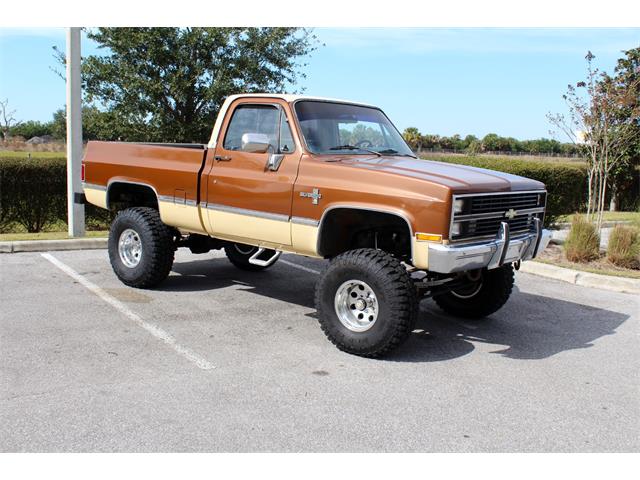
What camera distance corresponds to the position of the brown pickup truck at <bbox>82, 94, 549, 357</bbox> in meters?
5.38

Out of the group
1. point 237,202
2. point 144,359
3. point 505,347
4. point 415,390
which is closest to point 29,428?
point 144,359

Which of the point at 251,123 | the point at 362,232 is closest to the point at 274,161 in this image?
the point at 251,123

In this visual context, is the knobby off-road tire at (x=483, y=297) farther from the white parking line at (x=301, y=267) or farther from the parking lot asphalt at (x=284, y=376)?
the white parking line at (x=301, y=267)

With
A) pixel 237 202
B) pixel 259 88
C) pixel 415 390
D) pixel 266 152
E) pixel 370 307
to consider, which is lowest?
pixel 415 390

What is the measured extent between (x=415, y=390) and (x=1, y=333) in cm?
370

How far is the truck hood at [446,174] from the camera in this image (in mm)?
5387

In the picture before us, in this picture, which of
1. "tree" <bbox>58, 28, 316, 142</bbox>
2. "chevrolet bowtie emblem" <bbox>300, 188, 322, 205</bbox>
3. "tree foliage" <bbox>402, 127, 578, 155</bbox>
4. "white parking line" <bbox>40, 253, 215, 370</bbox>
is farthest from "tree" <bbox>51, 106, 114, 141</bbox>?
"tree foliage" <bbox>402, 127, 578, 155</bbox>

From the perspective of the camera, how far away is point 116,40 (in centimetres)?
1508

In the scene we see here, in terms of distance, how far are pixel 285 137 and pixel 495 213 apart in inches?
84.4

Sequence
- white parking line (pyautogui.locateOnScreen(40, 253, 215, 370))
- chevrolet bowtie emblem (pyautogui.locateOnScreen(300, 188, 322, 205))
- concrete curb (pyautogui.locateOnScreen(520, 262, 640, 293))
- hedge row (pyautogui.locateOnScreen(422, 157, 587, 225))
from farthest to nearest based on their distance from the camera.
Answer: hedge row (pyautogui.locateOnScreen(422, 157, 587, 225)) → concrete curb (pyautogui.locateOnScreen(520, 262, 640, 293)) → chevrolet bowtie emblem (pyautogui.locateOnScreen(300, 188, 322, 205)) → white parking line (pyautogui.locateOnScreen(40, 253, 215, 370))

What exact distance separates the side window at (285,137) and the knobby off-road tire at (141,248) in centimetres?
205

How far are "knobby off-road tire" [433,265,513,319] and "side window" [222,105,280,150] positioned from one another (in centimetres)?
243

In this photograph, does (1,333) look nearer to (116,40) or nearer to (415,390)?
(415,390)

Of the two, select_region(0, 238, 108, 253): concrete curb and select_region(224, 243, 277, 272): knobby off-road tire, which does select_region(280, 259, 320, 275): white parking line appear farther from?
select_region(0, 238, 108, 253): concrete curb
